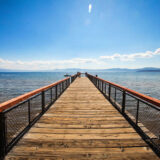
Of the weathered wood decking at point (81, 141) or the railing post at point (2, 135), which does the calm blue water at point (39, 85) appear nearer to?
the weathered wood decking at point (81, 141)

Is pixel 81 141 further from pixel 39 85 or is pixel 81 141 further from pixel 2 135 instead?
pixel 39 85

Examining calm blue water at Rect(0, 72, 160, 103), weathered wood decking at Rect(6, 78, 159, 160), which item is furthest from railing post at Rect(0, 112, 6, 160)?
calm blue water at Rect(0, 72, 160, 103)

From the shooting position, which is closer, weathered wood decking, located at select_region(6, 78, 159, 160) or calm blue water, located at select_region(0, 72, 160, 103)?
weathered wood decking, located at select_region(6, 78, 159, 160)

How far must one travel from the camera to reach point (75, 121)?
11.1 feet

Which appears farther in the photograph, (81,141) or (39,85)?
(39,85)

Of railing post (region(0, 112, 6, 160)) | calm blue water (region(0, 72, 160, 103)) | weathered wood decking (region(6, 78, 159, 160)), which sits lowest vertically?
calm blue water (region(0, 72, 160, 103))

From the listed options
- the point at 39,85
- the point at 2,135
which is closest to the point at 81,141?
the point at 2,135

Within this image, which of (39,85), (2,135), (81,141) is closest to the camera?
(2,135)

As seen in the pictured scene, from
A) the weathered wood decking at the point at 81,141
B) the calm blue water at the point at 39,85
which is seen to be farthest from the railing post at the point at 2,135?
the calm blue water at the point at 39,85

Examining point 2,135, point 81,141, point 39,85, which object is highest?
point 2,135

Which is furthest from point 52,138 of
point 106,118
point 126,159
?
point 106,118

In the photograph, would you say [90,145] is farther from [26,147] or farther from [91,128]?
[26,147]

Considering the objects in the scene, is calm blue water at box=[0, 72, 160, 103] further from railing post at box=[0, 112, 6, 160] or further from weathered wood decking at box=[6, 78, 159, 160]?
railing post at box=[0, 112, 6, 160]

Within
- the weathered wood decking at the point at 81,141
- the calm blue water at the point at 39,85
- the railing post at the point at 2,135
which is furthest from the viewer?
the calm blue water at the point at 39,85
